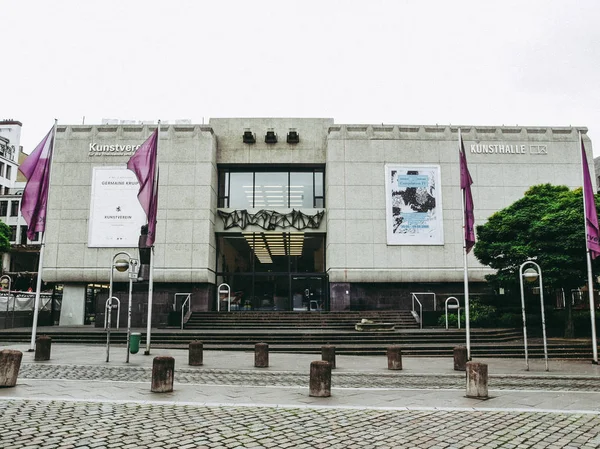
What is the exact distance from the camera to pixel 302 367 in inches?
603

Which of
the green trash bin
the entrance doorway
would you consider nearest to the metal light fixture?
the entrance doorway

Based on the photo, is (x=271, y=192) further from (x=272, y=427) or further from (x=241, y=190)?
(x=272, y=427)

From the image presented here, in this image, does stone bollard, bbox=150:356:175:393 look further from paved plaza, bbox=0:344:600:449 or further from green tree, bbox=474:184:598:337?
green tree, bbox=474:184:598:337

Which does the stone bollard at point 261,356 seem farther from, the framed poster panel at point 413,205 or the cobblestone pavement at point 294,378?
the framed poster panel at point 413,205

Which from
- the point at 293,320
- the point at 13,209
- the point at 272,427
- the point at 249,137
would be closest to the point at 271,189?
the point at 249,137

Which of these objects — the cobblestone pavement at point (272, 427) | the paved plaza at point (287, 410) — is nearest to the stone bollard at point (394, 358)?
the paved plaza at point (287, 410)

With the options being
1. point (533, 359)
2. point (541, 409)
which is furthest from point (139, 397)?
point (533, 359)

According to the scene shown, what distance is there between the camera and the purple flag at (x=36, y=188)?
1727cm

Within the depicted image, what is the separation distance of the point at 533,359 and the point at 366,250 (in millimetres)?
14533

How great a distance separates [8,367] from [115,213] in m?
23.1

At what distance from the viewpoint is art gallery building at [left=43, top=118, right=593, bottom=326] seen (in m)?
32.2

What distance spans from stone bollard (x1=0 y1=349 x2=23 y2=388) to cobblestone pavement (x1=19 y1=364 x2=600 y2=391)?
58.5 inches

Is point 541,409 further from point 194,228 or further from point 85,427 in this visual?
point 194,228

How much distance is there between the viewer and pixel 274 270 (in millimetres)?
34531
